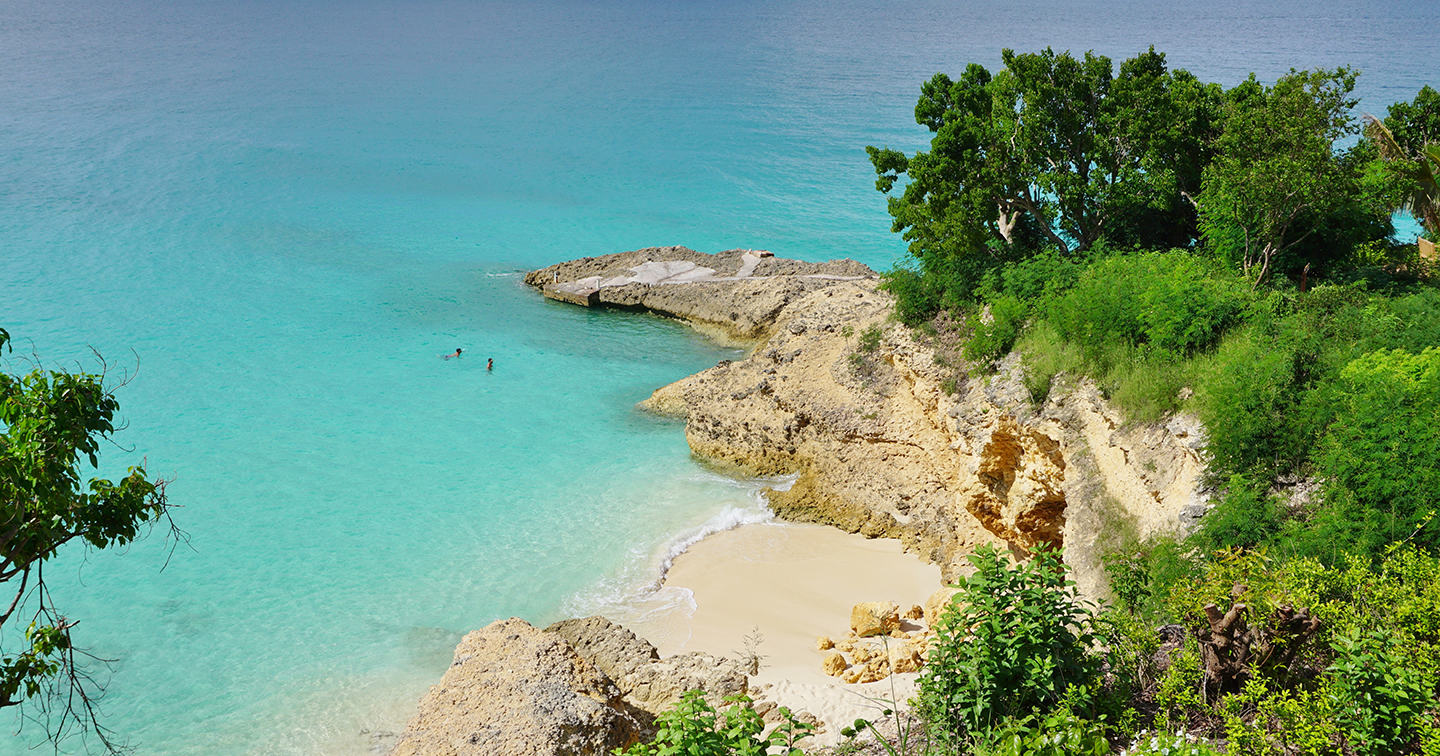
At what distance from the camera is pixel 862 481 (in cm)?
2364

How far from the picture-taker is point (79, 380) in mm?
9438

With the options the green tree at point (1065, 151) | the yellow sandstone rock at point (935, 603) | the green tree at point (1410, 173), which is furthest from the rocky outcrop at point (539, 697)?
the green tree at point (1410, 173)

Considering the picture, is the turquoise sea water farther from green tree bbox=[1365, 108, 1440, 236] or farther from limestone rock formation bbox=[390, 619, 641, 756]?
green tree bbox=[1365, 108, 1440, 236]

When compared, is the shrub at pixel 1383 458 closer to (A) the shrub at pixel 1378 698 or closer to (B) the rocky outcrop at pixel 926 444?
(B) the rocky outcrop at pixel 926 444

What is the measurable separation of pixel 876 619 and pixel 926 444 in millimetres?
6472

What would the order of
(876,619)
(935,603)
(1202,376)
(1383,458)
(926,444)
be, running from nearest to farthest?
1. (1383,458)
2. (1202,376)
3. (876,619)
4. (935,603)
5. (926,444)

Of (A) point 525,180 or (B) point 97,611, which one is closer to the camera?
(B) point 97,611

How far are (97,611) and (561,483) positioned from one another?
11.4m

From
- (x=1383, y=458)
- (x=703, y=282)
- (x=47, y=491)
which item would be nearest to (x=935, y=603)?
(x=1383, y=458)

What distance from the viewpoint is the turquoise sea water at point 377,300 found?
2070cm

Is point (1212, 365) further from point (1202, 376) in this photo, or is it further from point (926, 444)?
point (926, 444)

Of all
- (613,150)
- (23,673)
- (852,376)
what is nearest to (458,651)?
(23,673)

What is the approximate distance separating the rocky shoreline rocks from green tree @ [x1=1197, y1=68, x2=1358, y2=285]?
16.6 feet

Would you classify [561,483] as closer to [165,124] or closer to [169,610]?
[169,610]
